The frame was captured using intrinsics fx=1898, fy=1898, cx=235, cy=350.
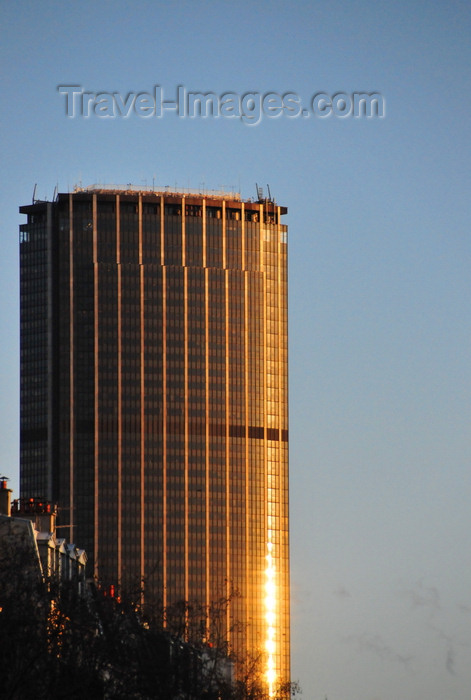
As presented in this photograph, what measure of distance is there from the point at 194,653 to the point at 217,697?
533 cm

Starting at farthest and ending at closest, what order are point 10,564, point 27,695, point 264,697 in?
point 264,697
point 10,564
point 27,695

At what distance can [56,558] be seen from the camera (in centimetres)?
16050

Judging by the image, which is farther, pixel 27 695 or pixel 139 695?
pixel 139 695

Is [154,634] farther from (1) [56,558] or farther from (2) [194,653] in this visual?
(1) [56,558]

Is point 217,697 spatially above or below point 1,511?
below

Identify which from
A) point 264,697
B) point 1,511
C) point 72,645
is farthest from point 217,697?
point 1,511

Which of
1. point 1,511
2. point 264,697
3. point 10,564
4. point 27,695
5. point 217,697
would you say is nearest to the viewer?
point 27,695

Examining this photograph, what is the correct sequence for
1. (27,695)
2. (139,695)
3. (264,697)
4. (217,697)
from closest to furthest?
(27,695), (139,695), (217,697), (264,697)

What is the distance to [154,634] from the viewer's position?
5172 inches

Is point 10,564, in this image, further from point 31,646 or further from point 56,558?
point 56,558

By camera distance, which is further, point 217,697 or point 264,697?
point 264,697

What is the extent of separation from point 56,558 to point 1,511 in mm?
12564

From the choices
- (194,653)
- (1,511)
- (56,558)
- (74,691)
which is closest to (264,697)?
(194,653)

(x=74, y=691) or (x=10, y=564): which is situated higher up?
(x=10, y=564)
